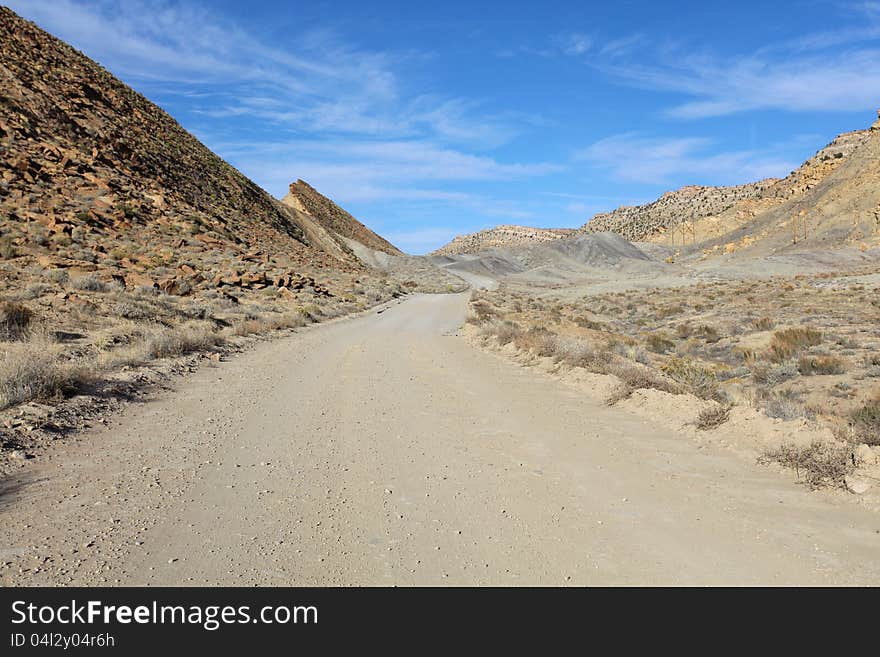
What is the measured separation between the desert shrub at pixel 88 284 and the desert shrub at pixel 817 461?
21.4 meters

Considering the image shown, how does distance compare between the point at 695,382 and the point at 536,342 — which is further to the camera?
the point at 536,342

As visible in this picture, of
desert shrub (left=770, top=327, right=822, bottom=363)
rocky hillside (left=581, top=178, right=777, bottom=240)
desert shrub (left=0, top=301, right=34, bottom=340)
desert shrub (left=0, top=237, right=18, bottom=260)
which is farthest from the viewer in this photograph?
rocky hillside (left=581, top=178, right=777, bottom=240)

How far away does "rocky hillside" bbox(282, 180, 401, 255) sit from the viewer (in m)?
111

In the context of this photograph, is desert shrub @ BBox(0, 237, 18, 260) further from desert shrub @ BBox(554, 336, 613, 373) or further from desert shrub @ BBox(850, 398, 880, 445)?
desert shrub @ BBox(850, 398, 880, 445)

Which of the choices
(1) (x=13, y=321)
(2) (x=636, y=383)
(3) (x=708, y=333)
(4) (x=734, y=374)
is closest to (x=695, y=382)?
(2) (x=636, y=383)

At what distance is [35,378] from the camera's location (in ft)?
27.4

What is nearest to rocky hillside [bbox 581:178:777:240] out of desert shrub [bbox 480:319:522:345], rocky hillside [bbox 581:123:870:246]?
rocky hillside [bbox 581:123:870:246]

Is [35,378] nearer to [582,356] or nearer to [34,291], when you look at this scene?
[582,356]

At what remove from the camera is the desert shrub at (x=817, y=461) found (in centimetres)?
599

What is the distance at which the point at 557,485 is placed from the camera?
6.32 metres

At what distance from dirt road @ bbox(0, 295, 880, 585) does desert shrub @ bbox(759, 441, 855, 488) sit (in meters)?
0.26

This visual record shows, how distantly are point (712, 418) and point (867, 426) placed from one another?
1.85 meters
